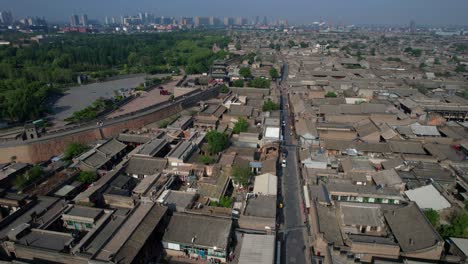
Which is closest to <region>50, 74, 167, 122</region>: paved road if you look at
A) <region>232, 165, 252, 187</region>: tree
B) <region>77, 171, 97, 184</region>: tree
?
<region>77, 171, 97, 184</region>: tree

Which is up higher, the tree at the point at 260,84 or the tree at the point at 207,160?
the tree at the point at 260,84

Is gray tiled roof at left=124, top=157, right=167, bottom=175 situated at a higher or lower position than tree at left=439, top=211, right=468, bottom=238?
higher

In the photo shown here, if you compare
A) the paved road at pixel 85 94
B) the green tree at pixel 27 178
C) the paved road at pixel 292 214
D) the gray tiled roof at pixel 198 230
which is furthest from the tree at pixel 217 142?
the paved road at pixel 85 94

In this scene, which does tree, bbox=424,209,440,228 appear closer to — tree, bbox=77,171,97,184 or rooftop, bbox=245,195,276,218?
rooftop, bbox=245,195,276,218

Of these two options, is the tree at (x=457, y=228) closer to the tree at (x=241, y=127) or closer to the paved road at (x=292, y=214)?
the paved road at (x=292, y=214)


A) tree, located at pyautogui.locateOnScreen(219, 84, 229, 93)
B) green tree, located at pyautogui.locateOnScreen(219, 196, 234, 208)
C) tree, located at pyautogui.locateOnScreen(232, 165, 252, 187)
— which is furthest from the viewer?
tree, located at pyautogui.locateOnScreen(219, 84, 229, 93)

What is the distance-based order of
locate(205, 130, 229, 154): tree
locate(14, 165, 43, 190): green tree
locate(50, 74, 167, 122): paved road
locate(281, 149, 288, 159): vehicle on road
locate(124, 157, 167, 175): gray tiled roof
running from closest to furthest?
locate(14, 165, 43, 190): green tree → locate(124, 157, 167, 175): gray tiled roof → locate(205, 130, 229, 154): tree → locate(281, 149, 288, 159): vehicle on road → locate(50, 74, 167, 122): paved road
